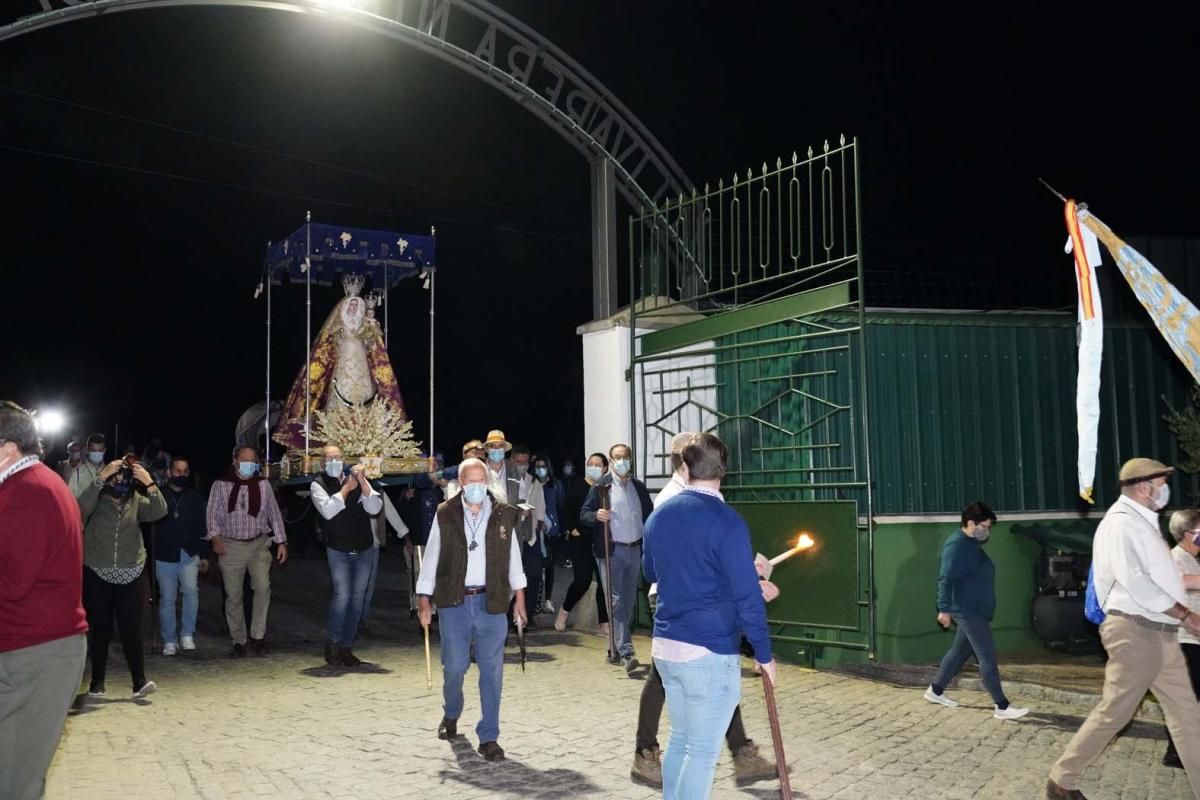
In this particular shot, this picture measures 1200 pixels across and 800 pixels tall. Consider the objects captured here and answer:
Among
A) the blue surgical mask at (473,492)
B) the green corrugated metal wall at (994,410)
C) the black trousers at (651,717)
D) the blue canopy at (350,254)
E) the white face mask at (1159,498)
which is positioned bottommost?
the black trousers at (651,717)

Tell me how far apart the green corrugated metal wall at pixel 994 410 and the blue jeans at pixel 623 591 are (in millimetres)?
2293

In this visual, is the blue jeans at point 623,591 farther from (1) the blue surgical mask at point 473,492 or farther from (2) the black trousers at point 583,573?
(1) the blue surgical mask at point 473,492

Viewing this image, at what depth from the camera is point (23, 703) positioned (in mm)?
4504

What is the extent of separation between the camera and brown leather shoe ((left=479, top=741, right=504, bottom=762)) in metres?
6.92

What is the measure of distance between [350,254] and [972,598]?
36.1 ft

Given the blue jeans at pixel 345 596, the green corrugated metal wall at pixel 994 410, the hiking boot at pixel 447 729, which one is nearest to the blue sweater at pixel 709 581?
the hiking boot at pixel 447 729

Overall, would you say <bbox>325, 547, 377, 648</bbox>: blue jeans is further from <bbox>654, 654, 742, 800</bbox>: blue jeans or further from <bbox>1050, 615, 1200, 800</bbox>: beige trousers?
<bbox>1050, 615, 1200, 800</bbox>: beige trousers

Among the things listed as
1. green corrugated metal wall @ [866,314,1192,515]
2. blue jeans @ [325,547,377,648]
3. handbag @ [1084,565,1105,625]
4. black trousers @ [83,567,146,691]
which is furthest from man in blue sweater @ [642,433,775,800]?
blue jeans @ [325,547,377,648]

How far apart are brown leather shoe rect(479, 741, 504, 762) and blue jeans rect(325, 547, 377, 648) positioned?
386 centimetres

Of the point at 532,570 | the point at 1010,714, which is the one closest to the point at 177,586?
the point at 532,570

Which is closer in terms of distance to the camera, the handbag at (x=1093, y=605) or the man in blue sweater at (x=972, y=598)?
the handbag at (x=1093, y=605)

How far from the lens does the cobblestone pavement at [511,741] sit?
6348 millimetres

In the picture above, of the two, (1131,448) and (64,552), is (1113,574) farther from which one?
(1131,448)

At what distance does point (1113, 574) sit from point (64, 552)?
16.1ft
